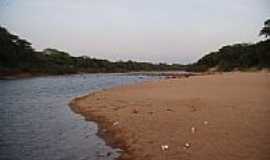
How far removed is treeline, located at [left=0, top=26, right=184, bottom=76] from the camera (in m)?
83.7

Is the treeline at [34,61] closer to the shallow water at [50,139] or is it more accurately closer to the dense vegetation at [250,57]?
the dense vegetation at [250,57]

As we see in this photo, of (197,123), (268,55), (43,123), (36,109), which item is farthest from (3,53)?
(197,123)

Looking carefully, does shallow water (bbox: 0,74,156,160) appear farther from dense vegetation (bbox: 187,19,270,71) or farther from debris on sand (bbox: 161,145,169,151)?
dense vegetation (bbox: 187,19,270,71)

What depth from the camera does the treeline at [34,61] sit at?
3294 inches

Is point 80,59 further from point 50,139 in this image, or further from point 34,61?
point 50,139

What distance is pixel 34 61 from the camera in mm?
102688

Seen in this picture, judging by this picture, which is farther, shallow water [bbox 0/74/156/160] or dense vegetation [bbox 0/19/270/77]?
dense vegetation [bbox 0/19/270/77]

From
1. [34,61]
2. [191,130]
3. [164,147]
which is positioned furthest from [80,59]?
[164,147]

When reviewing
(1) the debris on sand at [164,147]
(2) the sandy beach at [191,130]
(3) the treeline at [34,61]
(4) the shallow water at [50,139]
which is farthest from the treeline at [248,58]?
(1) the debris on sand at [164,147]

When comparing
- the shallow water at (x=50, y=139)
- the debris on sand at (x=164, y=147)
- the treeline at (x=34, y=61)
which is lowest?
the shallow water at (x=50, y=139)

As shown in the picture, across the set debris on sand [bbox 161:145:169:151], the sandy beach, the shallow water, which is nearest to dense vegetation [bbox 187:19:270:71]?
the sandy beach

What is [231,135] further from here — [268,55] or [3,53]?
[3,53]

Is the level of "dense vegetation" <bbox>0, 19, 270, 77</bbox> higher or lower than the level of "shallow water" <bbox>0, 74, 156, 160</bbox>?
higher

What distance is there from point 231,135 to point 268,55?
185 feet
